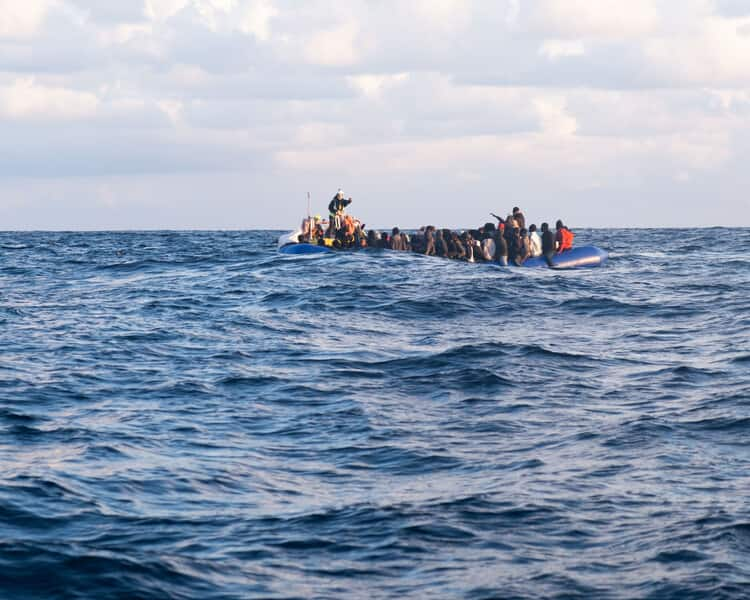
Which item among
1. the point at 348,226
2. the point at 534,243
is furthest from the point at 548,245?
the point at 348,226

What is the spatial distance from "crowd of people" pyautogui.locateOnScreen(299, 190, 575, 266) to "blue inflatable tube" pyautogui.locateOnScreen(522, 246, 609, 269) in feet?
0.64

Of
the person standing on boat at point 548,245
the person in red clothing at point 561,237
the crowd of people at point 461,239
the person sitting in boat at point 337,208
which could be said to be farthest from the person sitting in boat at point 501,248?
the person sitting in boat at point 337,208

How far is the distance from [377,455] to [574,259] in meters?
27.5

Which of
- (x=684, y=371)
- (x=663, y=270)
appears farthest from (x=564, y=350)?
(x=663, y=270)

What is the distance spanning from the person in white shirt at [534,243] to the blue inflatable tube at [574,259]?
26 centimetres

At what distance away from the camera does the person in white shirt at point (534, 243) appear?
3575cm

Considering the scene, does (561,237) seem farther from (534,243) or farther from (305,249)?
(305,249)

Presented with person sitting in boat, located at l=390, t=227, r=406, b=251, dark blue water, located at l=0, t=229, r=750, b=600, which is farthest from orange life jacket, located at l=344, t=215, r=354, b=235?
dark blue water, located at l=0, t=229, r=750, b=600

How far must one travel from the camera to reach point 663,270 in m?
38.2

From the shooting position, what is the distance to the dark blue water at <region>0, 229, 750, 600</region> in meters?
7.13

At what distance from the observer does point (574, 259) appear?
36.8 metres

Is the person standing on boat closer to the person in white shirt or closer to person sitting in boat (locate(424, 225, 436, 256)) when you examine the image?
the person in white shirt

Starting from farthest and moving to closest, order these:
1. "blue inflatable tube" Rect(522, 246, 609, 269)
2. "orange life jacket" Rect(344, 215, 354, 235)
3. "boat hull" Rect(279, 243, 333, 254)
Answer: "orange life jacket" Rect(344, 215, 354, 235) → "boat hull" Rect(279, 243, 333, 254) → "blue inflatable tube" Rect(522, 246, 609, 269)

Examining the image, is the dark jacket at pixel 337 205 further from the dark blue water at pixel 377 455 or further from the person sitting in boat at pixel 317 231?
the dark blue water at pixel 377 455
